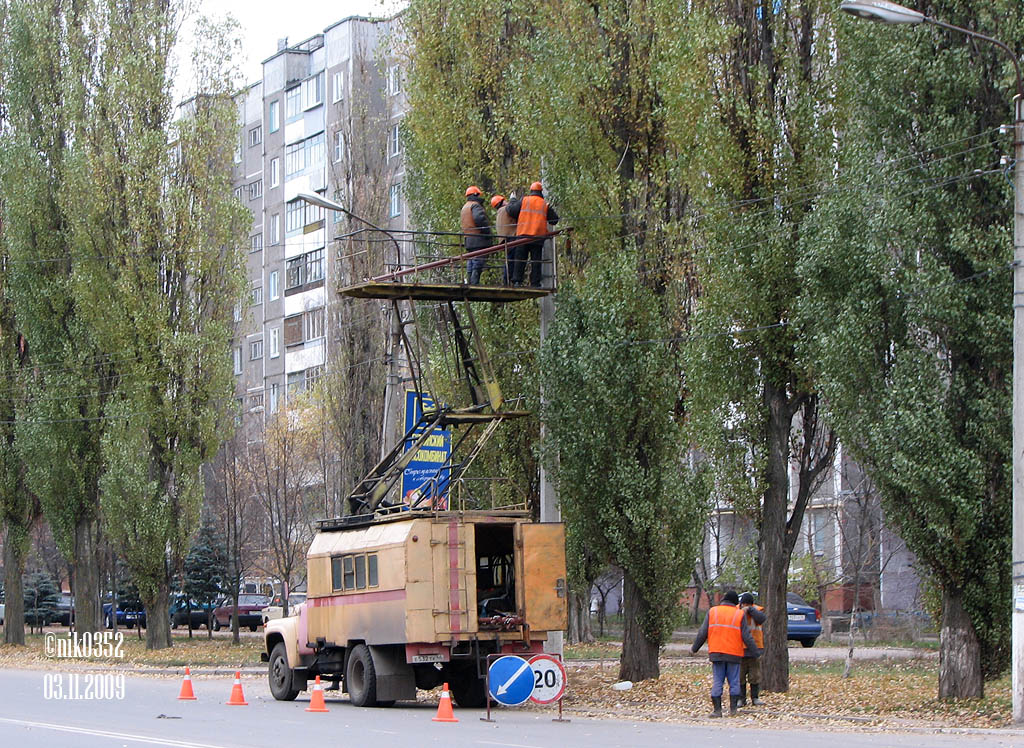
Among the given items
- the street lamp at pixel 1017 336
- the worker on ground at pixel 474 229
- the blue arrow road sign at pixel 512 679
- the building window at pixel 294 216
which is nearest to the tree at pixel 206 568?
the building window at pixel 294 216

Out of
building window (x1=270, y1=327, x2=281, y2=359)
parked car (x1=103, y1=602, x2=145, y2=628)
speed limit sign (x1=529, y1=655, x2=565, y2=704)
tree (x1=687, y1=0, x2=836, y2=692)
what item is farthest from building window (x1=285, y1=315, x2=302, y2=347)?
speed limit sign (x1=529, y1=655, x2=565, y2=704)

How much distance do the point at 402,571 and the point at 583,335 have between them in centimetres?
567

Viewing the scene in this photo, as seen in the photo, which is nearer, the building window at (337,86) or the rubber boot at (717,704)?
the rubber boot at (717,704)

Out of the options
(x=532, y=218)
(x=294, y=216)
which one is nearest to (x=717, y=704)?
(x=532, y=218)

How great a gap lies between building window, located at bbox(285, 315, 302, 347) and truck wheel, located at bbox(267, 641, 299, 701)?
4289 centimetres

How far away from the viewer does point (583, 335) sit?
77.8 ft

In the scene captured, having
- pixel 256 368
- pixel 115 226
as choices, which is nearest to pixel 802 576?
pixel 115 226

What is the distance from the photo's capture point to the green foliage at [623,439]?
23156mm

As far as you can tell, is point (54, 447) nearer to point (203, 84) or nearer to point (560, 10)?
point (203, 84)

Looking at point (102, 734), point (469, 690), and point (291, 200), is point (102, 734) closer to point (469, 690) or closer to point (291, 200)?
point (469, 690)

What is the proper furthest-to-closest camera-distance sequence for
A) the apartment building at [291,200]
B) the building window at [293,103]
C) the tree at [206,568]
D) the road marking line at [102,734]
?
the building window at [293,103], the apartment building at [291,200], the tree at [206,568], the road marking line at [102,734]

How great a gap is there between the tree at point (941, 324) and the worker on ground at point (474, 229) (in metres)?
5.69

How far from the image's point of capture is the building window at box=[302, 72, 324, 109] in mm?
65750

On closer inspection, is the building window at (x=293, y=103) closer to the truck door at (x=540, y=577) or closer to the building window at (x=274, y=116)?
the building window at (x=274, y=116)
